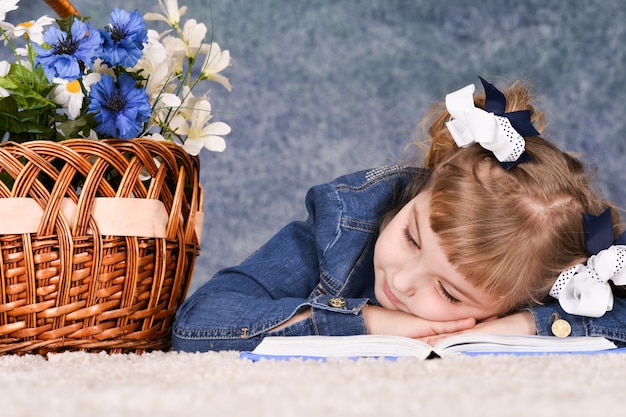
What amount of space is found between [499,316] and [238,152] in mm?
1244

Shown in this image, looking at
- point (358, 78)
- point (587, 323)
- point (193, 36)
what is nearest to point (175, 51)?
point (193, 36)

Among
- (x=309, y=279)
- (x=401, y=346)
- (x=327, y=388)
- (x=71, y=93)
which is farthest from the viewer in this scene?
(x=309, y=279)

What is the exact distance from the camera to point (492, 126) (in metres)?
1.31

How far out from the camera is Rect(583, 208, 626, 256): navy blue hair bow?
1320 millimetres

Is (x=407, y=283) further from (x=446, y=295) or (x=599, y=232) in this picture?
(x=599, y=232)

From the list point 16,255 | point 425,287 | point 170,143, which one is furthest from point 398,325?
point 16,255

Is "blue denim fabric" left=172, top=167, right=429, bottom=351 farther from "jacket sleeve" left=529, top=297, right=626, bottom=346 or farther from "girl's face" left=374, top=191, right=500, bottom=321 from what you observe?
"jacket sleeve" left=529, top=297, right=626, bottom=346

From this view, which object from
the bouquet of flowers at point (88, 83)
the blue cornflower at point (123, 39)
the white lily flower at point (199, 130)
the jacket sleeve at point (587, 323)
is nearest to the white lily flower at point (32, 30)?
the bouquet of flowers at point (88, 83)

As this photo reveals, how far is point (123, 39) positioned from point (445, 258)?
61 centimetres

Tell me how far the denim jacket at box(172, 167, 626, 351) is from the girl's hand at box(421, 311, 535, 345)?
1cm

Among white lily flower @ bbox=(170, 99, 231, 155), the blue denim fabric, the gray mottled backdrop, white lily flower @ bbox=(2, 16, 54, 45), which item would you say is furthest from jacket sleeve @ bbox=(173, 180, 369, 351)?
the gray mottled backdrop

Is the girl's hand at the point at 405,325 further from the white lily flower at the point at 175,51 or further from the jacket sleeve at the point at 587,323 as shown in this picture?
the white lily flower at the point at 175,51

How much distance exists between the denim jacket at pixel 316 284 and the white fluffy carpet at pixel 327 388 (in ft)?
0.91

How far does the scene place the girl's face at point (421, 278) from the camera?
1.27 metres
